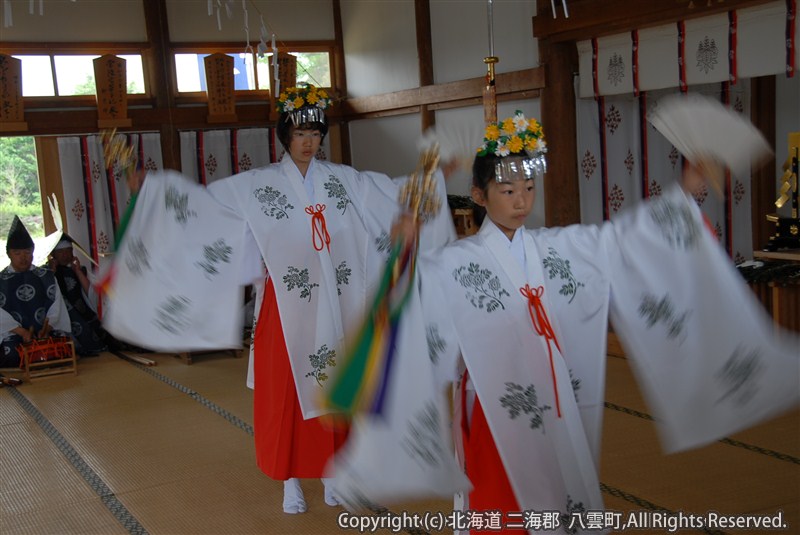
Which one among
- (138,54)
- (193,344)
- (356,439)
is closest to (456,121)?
(138,54)

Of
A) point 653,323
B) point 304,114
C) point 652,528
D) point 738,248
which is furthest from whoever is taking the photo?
point 738,248

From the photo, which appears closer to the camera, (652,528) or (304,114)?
(652,528)

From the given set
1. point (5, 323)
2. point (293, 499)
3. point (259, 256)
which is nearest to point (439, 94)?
point (5, 323)

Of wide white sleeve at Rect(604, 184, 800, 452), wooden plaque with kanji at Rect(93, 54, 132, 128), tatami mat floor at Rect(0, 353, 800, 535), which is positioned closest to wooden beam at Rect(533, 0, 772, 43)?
tatami mat floor at Rect(0, 353, 800, 535)

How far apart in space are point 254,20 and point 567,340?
259 inches

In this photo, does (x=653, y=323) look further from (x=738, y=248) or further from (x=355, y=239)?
(x=738, y=248)

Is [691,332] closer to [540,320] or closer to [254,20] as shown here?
[540,320]

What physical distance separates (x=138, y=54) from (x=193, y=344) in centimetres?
532

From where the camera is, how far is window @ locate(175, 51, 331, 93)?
26.8 ft

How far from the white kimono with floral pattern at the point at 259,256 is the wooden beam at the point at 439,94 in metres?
2.92

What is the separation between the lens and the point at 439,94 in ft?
24.2

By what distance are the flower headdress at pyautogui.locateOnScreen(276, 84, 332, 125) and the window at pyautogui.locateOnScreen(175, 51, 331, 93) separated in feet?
14.4

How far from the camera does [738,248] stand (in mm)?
7004

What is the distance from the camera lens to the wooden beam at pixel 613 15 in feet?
16.6
